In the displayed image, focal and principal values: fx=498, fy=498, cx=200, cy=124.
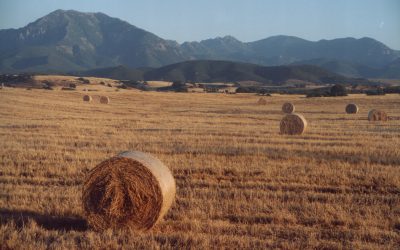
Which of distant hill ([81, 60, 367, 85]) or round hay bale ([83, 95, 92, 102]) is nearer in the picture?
round hay bale ([83, 95, 92, 102])

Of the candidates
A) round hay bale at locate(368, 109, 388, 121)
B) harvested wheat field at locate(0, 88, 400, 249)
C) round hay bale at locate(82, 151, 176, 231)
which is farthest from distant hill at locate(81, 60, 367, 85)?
round hay bale at locate(82, 151, 176, 231)

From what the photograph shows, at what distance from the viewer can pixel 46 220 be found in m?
7.88

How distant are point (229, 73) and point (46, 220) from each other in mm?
162580

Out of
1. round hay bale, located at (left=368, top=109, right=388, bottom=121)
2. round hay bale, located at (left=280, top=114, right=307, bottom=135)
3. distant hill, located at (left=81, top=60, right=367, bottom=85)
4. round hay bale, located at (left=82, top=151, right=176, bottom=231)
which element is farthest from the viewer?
distant hill, located at (left=81, top=60, right=367, bottom=85)

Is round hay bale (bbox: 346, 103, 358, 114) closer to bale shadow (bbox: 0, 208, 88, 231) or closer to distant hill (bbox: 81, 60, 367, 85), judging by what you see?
bale shadow (bbox: 0, 208, 88, 231)

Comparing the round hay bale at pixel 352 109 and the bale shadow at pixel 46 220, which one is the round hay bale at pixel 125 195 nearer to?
the bale shadow at pixel 46 220

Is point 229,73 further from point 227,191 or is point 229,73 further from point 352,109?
point 227,191

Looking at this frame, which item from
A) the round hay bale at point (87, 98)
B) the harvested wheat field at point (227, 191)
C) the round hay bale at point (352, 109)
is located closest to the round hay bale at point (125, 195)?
the harvested wheat field at point (227, 191)

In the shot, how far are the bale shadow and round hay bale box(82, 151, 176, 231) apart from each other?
36cm

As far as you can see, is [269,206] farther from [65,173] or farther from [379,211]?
[65,173]

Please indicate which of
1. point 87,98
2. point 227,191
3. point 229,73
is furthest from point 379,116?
point 229,73

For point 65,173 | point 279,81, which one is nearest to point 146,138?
point 65,173

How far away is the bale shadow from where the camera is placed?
765 centimetres

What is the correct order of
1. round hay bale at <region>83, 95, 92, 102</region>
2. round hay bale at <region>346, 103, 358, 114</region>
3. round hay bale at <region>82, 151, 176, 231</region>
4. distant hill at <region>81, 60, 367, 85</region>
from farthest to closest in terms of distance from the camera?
distant hill at <region>81, 60, 367, 85</region>
round hay bale at <region>83, 95, 92, 102</region>
round hay bale at <region>346, 103, 358, 114</region>
round hay bale at <region>82, 151, 176, 231</region>
